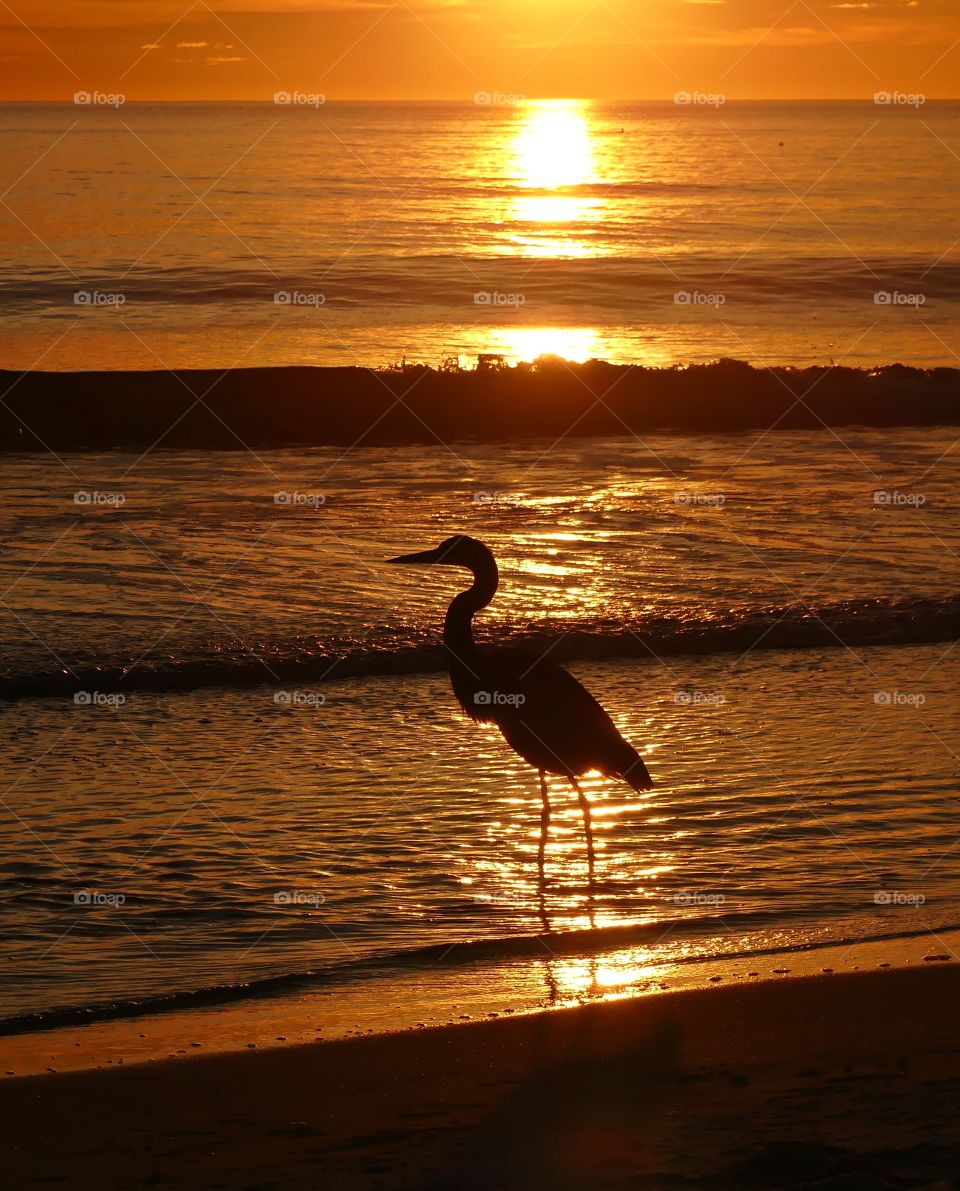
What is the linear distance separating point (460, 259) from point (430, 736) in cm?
3562

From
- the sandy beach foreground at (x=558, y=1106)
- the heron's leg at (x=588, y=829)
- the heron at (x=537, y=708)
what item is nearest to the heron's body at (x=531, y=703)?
the heron at (x=537, y=708)

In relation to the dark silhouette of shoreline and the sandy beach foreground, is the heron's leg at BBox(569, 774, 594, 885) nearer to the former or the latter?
the sandy beach foreground

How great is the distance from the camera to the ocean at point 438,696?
6.44m

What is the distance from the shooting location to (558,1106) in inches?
187

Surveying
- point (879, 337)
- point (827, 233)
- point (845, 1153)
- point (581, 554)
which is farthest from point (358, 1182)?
point (827, 233)

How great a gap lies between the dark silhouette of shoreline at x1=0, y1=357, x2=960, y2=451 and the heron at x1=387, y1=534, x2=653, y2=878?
15.3 meters

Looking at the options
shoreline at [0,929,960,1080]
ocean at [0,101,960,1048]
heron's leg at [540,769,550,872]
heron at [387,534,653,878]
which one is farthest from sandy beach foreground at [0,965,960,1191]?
heron at [387,534,653,878]

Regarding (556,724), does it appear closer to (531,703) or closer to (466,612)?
(531,703)

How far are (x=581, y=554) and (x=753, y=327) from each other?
21.8 m

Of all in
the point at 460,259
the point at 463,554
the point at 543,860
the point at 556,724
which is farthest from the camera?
the point at 460,259

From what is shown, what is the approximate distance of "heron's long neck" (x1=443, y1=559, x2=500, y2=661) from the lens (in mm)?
8242

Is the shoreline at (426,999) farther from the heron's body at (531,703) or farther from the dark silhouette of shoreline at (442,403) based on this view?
the dark silhouette of shoreline at (442,403)

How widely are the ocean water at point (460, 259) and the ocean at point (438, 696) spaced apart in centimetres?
56

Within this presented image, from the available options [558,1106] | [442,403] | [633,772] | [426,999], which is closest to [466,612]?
[633,772]
